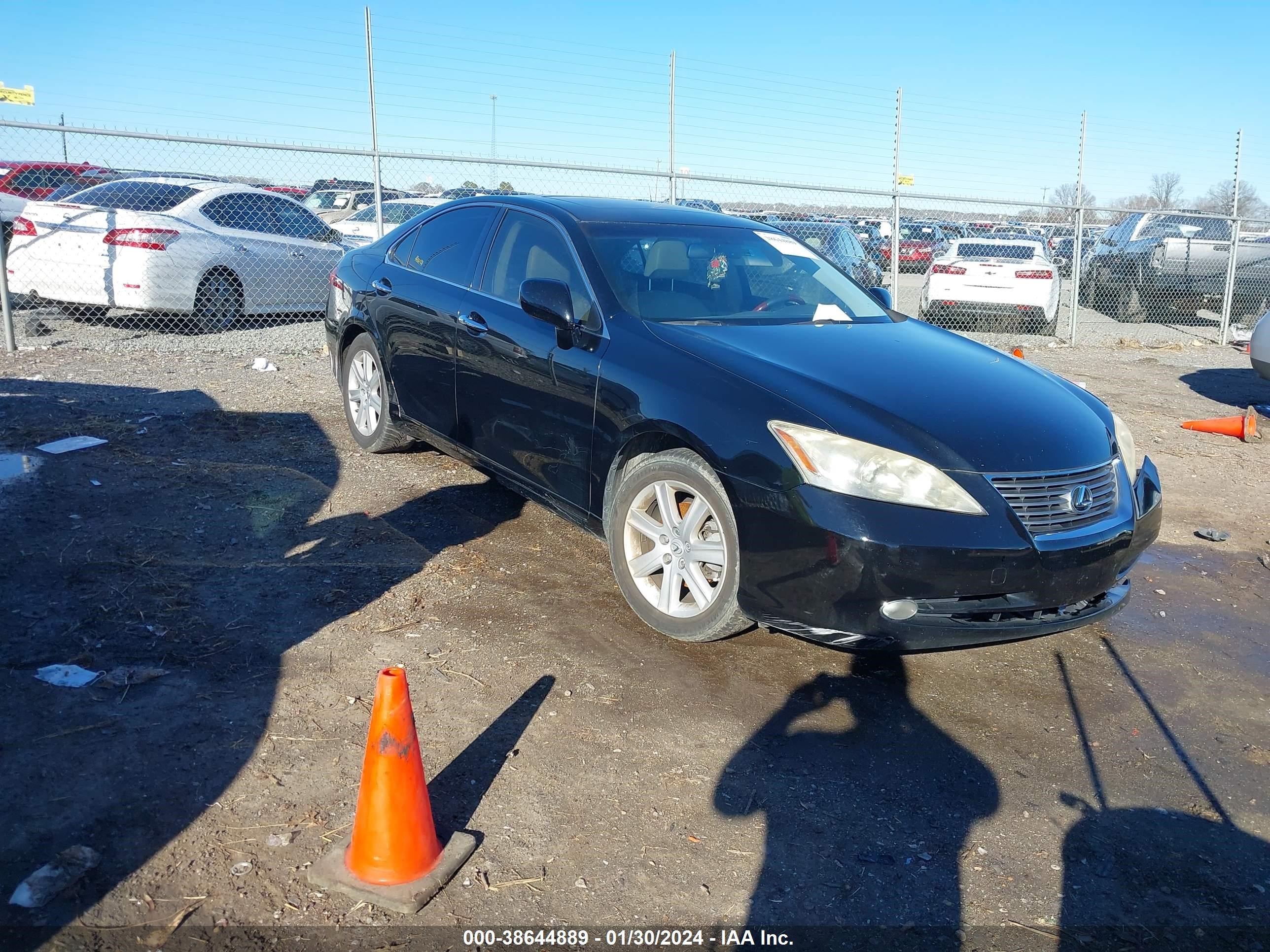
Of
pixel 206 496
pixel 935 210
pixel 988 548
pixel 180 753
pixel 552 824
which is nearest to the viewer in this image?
pixel 552 824

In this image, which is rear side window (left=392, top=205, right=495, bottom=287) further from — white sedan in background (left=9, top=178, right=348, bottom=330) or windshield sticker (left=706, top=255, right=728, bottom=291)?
white sedan in background (left=9, top=178, right=348, bottom=330)

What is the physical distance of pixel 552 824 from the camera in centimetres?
291

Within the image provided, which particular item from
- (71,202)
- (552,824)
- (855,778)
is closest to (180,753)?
(552,824)

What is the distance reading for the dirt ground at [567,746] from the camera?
2.61m

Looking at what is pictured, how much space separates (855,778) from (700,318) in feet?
6.87

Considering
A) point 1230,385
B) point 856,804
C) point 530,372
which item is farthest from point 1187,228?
point 856,804

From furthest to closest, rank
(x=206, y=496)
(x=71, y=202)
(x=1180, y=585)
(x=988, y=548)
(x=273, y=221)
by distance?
(x=273, y=221) < (x=71, y=202) < (x=206, y=496) < (x=1180, y=585) < (x=988, y=548)

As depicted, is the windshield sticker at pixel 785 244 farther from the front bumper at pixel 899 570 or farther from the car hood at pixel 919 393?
the front bumper at pixel 899 570

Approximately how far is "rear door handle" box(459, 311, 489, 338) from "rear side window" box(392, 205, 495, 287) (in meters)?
0.24

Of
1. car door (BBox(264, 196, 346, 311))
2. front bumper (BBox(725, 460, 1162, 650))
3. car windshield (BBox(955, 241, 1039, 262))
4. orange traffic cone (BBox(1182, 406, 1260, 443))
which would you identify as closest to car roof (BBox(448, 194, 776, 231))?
front bumper (BBox(725, 460, 1162, 650))

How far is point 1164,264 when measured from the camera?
15906 mm

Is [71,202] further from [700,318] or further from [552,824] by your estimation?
[552,824]

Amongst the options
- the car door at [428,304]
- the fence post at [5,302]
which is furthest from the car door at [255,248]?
the car door at [428,304]

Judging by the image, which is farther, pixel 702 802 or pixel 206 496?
pixel 206 496
